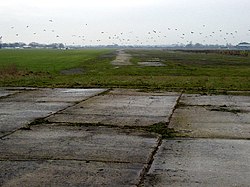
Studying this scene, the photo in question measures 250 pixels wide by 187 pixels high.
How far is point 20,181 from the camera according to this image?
708 cm

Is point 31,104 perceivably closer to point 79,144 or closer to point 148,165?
point 79,144

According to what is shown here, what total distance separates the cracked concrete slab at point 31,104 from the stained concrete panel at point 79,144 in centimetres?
118

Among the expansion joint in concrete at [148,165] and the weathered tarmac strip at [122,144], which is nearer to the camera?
the expansion joint in concrete at [148,165]

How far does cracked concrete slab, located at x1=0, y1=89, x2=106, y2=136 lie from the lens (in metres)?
12.9

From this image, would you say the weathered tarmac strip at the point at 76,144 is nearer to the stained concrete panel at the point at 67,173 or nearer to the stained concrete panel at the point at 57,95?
the stained concrete panel at the point at 67,173

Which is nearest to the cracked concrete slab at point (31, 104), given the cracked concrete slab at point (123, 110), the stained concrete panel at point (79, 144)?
the cracked concrete slab at point (123, 110)

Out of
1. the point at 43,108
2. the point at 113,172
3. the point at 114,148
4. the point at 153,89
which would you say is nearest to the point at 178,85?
the point at 153,89

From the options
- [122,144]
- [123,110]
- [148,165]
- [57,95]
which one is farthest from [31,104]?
[148,165]

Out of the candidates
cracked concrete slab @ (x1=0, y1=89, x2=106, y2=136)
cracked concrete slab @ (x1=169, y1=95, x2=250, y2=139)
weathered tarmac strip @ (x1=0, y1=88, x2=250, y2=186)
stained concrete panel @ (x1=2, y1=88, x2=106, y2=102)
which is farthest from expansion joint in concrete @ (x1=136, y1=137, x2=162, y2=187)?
stained concrete panel @ (x1=2, y1=88, x2=106, y2=102)

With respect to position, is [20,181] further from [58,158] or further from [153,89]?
[153,89]

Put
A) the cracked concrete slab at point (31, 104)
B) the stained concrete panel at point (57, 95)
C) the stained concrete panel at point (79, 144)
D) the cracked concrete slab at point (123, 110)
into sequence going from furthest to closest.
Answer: the stained concrete panel at point (57, 95), the cracked concrete slab at point (123, 110), the cracked concrete slab at point (31, 104), the stained concrete panel at point (79, 144)

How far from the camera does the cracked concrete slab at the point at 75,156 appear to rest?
284 inches

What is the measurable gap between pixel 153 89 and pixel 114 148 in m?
14.0

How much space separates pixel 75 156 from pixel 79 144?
1.12 metres
